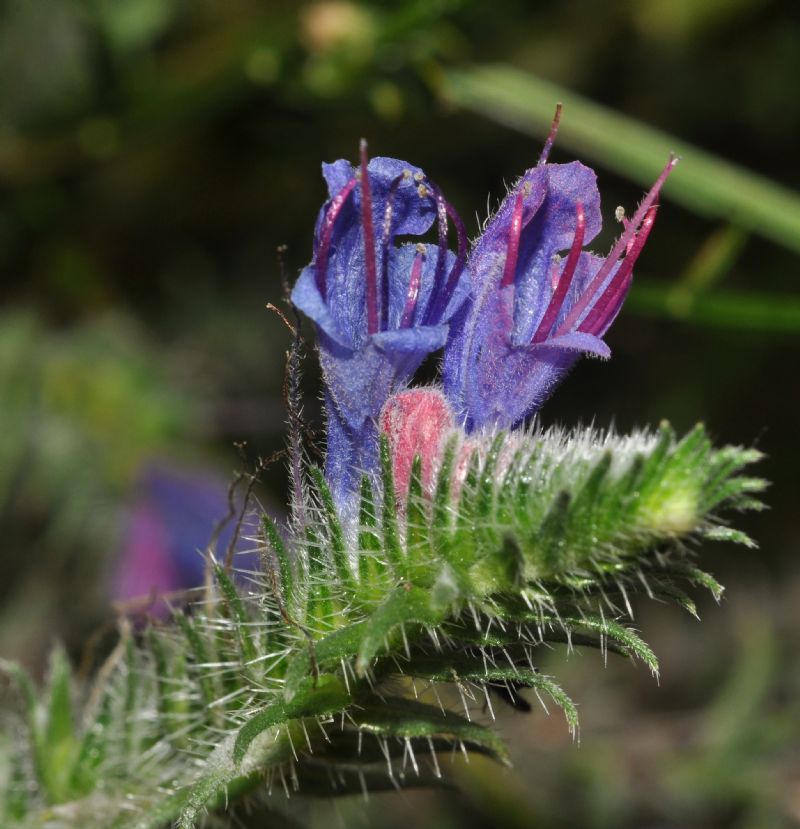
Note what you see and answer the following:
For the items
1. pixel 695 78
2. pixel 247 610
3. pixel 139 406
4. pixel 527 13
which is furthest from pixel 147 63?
pixel 247 610

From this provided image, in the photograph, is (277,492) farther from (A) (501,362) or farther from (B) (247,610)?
(A) (501,362)

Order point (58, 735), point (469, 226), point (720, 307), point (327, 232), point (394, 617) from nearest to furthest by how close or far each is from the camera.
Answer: point (394, 617), point (327, 232), point (58, 735), point (720, 307), point (469, 226)

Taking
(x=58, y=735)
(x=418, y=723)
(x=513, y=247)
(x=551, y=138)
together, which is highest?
(x=551, y=138)

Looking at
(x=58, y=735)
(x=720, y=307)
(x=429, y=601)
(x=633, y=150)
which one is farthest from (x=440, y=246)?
(x=633, y=150)

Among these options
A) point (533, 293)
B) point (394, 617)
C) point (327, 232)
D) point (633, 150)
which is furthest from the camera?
point (633, 150)

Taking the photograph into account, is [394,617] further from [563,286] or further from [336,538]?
[563,286]

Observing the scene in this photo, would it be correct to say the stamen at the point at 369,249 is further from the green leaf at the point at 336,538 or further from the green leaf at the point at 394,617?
the green leaf at the point at 394,617

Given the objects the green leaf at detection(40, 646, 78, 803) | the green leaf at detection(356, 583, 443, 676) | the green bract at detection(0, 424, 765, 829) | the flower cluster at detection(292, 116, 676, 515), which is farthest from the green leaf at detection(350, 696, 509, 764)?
the green leaf at detection(40, 646, 78, 803)
